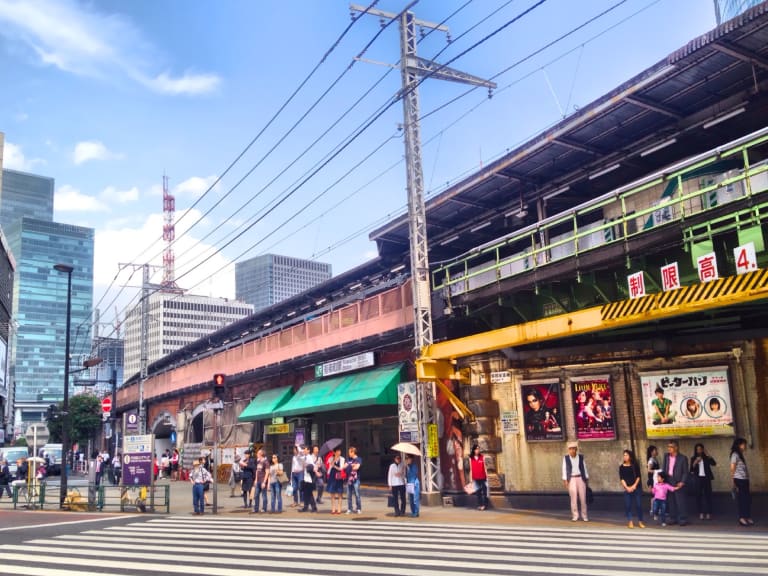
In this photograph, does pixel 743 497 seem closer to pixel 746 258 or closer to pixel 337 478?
pixel 746 258

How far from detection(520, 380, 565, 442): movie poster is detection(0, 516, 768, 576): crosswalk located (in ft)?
15.0

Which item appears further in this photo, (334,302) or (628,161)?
(334,302)

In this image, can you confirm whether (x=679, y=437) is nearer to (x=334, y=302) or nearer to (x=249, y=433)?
(x=334, y=302)

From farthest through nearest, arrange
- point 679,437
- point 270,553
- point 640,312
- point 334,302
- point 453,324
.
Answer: point 334,302
point 453,324
point 679,437
point 640,312
point 270,553

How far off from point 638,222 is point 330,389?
48.8 feet

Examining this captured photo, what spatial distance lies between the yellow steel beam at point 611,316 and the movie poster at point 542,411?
2.48 meters

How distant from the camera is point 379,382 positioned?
25188 mm

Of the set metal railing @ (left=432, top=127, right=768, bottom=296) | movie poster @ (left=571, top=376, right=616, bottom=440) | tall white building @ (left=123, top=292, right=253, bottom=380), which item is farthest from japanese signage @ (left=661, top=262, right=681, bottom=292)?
tall white building @ (left=123, top=292, right=253, bottom=380)

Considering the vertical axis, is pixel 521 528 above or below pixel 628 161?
below

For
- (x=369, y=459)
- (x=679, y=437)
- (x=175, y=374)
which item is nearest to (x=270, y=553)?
(x=679, y=437)

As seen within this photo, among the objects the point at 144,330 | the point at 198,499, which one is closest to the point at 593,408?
the point at 198,499

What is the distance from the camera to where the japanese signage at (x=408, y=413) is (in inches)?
882

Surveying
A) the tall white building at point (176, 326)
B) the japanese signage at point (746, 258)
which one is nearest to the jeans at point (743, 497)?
the japanese signage at point (746, 258)

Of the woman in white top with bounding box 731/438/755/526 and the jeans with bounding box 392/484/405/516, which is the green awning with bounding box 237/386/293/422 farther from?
the woman in white top with bounding box 731/438/755/526
